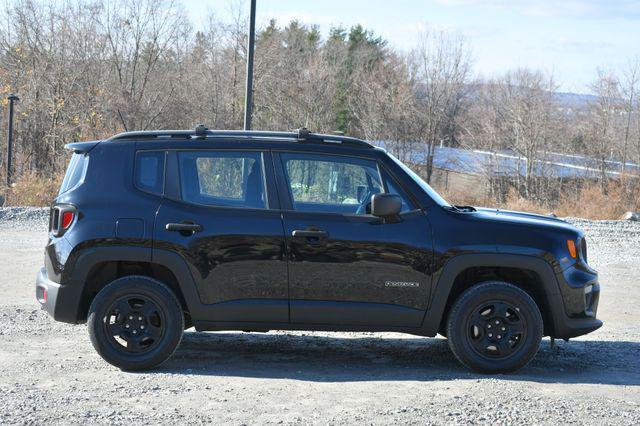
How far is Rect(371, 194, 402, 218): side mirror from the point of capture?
6824 millimetres

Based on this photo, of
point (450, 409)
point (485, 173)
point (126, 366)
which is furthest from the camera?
point (485, 173)

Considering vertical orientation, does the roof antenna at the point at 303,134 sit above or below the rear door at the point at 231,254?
above

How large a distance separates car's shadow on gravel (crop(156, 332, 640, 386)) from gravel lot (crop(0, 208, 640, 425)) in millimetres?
10

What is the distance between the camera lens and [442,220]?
7023mm

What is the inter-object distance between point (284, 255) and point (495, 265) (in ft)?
5.34

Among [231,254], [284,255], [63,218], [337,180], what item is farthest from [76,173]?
[337,180]

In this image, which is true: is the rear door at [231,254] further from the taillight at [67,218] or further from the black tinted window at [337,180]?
the taillight at [67,218]

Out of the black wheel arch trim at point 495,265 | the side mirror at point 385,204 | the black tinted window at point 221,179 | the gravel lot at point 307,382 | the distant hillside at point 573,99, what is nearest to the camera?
the gravel lot at point 307,382

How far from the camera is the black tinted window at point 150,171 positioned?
7.07 m

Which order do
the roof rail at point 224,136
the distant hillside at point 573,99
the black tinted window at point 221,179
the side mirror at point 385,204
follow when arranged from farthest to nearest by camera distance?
the distant hillside at point 573,99
the roof rail at point 224,136
the black tinted window at point 221,179
the side mirror at point 385,204

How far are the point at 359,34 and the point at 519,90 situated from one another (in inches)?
595

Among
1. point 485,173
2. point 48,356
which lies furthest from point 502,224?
point 485,173

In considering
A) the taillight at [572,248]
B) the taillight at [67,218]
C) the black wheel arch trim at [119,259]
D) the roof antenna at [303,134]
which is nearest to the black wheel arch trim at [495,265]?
the taillight at [572,248]

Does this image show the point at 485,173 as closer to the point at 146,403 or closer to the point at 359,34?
the point at 359,34
